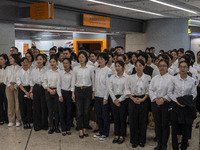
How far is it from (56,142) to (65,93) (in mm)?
1032

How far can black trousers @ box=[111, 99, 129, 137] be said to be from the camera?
454 centimetres

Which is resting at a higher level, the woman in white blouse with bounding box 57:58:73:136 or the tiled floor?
the woman in white blouse with bounding box 57:58:73:136

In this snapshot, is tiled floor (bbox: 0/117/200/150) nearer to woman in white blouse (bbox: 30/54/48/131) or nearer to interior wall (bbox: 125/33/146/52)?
woman in white blouse (bbox: 30/54/48/131)

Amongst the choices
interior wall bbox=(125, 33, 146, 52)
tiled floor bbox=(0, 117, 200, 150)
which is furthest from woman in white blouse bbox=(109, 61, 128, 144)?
interior wall bbox=(125, 33, 146, 52)

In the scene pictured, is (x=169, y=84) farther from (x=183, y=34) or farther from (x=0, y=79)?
(x=183, y=34)

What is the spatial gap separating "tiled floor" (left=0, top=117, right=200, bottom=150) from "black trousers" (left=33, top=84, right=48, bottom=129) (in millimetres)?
213

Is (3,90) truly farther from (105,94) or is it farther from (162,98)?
(162,98)

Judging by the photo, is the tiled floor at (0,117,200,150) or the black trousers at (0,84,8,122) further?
the black trousers at (0,84,8,122)

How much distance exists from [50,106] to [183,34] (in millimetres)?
10066

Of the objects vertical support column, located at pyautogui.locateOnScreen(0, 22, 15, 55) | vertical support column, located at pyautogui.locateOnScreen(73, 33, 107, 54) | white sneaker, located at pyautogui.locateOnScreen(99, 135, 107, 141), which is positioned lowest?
white sneaker, located at pyautogui.locateOnScreen(99, 135, 107, 141)

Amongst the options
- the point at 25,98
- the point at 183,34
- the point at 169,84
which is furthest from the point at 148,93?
the point at 183,34

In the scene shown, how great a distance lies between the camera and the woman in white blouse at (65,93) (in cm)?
500

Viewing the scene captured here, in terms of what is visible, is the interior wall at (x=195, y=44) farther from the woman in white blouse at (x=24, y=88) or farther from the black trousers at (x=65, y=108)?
the woman in white blouse at (x=24, y=88)

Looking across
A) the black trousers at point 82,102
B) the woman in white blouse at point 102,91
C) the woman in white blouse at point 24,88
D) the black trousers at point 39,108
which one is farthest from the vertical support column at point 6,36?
the woman in white blouse at point 102,91
